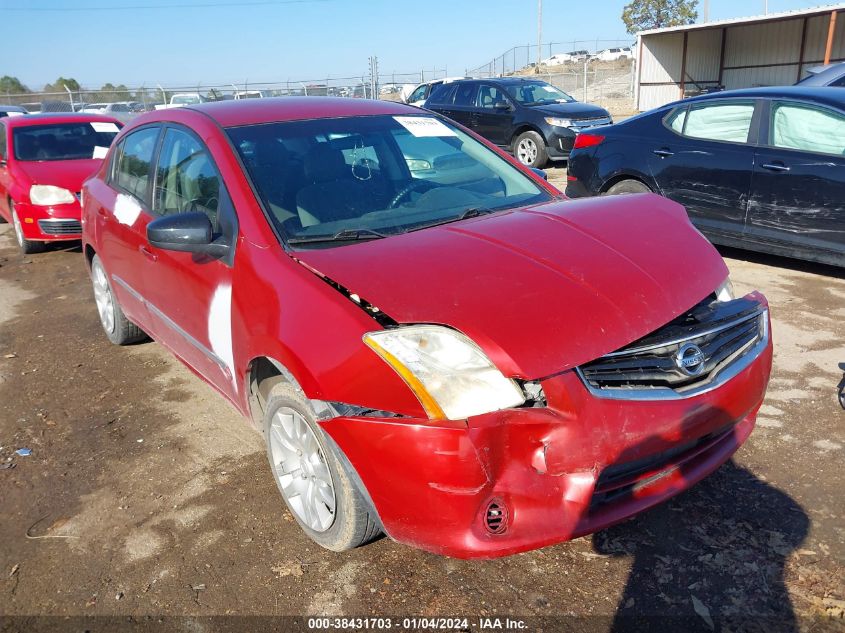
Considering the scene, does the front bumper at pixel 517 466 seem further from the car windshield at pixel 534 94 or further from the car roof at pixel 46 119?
the car windshield at pixel 534 94

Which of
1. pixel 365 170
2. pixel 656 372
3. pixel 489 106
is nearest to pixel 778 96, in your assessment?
pixel 365 170

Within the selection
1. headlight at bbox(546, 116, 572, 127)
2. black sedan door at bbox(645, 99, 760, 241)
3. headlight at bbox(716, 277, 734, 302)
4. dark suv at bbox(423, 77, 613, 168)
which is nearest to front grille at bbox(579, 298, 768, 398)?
headlight at bbox(716, 277, 734, 302)

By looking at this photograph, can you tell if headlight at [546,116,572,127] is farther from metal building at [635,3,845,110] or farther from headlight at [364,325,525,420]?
metal building at [635,3,845,110]

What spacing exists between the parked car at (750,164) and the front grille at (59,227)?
236 inches

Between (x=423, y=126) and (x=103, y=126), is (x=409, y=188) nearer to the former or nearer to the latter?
(x=423, y=126)

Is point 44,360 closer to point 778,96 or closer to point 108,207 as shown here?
point 108,207

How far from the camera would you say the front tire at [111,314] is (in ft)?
16.6

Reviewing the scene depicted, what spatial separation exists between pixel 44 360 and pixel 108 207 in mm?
1438

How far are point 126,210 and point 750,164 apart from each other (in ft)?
15.8

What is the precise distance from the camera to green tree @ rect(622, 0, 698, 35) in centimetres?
→ 5416

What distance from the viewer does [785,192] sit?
569 centimetres

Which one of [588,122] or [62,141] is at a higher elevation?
[62,141]

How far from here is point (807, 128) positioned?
5.68m

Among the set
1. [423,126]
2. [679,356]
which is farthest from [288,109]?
[679,356]
